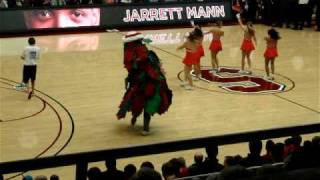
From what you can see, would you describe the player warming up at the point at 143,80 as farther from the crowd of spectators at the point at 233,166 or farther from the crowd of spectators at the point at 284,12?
the crowd of spectators at the point at 284,12

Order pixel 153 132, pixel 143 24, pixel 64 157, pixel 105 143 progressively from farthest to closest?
1. pixel 143 24
2. pixel 153 132
3. pixel 105 143
4. pixel 64 157

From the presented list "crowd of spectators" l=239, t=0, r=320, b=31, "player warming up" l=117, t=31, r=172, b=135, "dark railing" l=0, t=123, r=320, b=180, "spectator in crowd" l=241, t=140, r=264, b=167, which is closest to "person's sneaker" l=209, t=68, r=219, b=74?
"player warming up" l=117, t=31, r=172, b=135

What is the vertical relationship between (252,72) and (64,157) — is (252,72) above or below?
below

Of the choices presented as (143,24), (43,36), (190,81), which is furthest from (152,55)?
(143,24)

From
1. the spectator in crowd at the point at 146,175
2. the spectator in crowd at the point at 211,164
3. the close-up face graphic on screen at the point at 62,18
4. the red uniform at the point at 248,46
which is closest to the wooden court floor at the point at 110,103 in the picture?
the red uniform at the point at 248,46

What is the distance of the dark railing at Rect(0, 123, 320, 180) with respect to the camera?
278 centimetres

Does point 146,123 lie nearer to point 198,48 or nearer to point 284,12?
point 198,48

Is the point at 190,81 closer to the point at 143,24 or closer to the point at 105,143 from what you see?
the point at 105,143

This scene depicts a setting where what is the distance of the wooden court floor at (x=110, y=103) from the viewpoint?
9.33 meters

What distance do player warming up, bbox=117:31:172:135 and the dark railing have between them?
5.65 meters

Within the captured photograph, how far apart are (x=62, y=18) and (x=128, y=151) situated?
18.9 metres

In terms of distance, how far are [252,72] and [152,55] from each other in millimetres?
6138

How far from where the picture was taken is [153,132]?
9.70m

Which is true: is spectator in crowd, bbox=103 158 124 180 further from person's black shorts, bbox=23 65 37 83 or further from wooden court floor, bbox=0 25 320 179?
Result: person's black shorts, bbox=23 65 37 83
